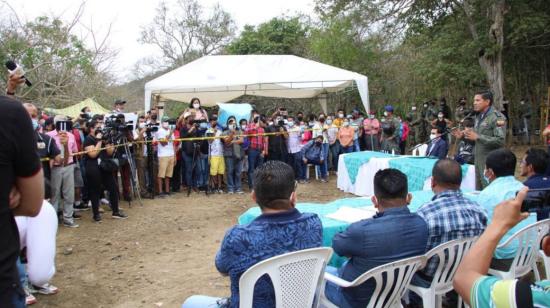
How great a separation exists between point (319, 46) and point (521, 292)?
61.3 ft

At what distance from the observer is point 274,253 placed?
2207mm

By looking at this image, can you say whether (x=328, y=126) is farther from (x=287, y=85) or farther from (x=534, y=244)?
(x=534, y=244)

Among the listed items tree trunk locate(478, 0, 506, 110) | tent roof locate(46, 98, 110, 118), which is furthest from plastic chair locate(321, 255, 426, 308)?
tent roof locate(46, 98, 110, 118)

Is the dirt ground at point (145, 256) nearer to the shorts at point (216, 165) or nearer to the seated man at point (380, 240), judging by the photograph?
the shorts at point (216, 165)

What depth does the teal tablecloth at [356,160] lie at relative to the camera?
8.23m

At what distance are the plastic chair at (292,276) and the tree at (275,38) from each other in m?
21.6

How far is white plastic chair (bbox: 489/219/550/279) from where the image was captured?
3.01 meters

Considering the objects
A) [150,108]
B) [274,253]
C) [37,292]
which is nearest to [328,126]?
[150,108]

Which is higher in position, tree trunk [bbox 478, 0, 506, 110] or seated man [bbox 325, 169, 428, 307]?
tree trunk [bbox 478, 0, 506, 110]

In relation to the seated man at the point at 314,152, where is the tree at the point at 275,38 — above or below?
above

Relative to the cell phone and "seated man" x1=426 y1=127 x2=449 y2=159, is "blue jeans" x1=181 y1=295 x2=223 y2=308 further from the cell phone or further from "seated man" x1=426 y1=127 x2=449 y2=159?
"seated man" x1=426 y1=127 x2=449 y2=159

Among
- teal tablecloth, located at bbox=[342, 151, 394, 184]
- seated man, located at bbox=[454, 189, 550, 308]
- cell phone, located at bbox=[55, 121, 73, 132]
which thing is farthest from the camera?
teal tablecloth, located at bbox=[342, 151, 394, 184]

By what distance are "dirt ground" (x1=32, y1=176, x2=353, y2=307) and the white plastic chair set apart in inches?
90.3

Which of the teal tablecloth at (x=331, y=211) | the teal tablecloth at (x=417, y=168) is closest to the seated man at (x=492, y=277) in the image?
the teal tablecloth at (x=331, y=211)
